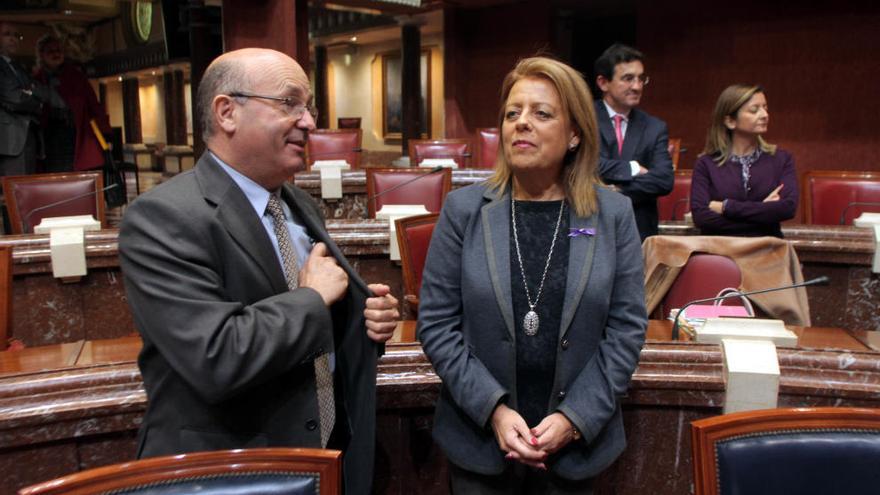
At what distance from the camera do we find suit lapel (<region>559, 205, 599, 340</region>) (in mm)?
1303

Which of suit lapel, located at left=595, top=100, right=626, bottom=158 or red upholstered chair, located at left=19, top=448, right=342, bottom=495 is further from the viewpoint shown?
suit lapel, located at left=595, top=100, right=626, bottom=158

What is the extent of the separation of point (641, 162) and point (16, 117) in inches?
163

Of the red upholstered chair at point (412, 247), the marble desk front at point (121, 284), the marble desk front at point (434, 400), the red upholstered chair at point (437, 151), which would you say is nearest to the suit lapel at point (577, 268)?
the marble desk front at point (434, 400)

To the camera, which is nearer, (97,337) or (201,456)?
(201,456)

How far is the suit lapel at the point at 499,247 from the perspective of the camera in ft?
4.33

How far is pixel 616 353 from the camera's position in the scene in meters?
1.30

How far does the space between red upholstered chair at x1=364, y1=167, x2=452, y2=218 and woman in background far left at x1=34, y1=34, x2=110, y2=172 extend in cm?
281

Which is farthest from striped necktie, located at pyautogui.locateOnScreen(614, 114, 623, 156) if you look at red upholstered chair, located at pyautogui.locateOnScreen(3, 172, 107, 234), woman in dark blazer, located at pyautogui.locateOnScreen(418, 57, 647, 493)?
red upholstered chair, located at pyautogui.locateOnScreen(3, 172, 107, 234)

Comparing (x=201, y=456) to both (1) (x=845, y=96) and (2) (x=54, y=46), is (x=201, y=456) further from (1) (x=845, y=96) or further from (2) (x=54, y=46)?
(1) (x=845, y=96)

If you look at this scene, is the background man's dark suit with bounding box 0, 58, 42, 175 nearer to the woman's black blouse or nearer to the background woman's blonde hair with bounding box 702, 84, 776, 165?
the background woman's blonde hair with bounding box 702, 84, 776, 165

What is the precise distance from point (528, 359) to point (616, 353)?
0.55 feet

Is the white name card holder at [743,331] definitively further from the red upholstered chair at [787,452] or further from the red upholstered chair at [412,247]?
the red upholstered chair at [412,247]

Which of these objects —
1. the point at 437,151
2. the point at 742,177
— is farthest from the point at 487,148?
the point at 742,177

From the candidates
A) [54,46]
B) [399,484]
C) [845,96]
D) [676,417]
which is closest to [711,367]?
[676,417]
